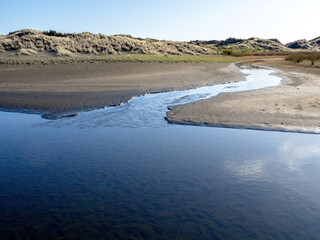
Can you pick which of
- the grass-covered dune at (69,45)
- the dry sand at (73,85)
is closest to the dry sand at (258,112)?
the dry sand at (73,85)

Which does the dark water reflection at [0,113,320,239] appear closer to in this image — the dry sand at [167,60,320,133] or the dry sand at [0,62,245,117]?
the dry sand at [167,60,320,133]

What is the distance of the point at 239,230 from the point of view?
3.99m

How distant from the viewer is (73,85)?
677 inches

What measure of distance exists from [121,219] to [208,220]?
123 cm

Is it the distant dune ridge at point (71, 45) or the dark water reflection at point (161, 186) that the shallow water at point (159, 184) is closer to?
the dark water reflection at point (161, 186)

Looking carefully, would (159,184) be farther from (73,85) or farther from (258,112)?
(73,85)

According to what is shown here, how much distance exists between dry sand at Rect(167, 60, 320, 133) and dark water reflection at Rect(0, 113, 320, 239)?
773 mm

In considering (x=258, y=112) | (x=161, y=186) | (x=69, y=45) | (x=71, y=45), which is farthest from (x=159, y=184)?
(x=71, y=45)

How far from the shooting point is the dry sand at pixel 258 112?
8852 millimetres

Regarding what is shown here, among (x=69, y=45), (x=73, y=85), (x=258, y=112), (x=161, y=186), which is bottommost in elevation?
(x=161, y=186)

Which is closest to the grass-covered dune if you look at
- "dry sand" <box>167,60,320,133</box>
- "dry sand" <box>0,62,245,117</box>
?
"dry sand" <box>0,62,245,117</box>

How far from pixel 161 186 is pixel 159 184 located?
0.28 feet

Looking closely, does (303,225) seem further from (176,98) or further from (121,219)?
(176,98)

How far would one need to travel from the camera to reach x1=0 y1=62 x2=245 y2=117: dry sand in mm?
12656
